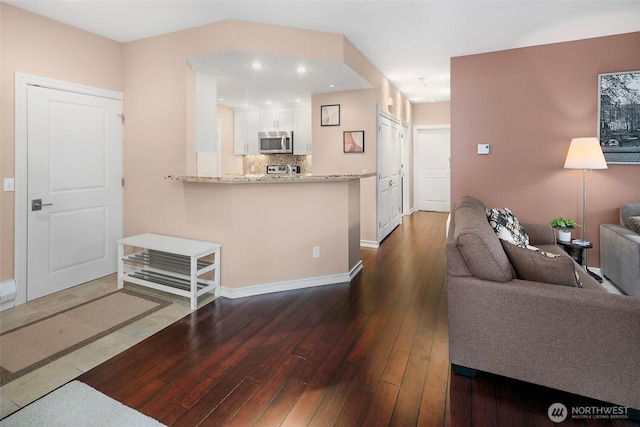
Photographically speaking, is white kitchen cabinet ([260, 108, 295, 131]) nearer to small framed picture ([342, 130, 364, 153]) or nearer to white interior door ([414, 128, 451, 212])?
small framed picture ([342, 130, 364, 153])

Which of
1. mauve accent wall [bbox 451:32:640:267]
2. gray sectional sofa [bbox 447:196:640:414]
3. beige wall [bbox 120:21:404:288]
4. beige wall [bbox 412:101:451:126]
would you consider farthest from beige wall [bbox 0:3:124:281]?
beige wall [bbox 412:101:451:126]

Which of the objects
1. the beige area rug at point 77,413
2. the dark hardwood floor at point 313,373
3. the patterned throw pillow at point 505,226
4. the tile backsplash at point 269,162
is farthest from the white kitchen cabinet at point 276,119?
the beige area rug at point 77,413

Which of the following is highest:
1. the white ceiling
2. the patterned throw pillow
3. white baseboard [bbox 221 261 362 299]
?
the white ceiling

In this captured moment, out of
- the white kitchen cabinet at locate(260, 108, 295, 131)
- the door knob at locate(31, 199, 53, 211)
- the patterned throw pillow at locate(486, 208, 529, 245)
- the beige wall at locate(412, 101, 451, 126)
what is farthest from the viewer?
the beige wall at locate(412, 101, 451, 126)

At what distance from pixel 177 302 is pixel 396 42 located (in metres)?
3.61

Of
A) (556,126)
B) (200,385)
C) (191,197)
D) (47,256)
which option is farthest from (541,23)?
(47,256)

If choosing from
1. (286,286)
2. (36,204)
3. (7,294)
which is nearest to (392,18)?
(286,286)

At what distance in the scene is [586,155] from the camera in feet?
11.3

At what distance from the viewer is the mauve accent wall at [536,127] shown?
3.74 metres

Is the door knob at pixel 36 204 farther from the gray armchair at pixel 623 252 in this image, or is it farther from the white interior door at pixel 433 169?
the white interior door at pixel 433 169

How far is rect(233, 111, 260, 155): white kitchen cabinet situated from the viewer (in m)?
6.30

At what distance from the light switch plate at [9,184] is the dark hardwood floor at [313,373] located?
1930mm

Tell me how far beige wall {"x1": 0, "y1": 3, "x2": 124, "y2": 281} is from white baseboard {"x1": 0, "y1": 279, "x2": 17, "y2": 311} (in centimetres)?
6

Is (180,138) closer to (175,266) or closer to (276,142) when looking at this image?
(175,266)
